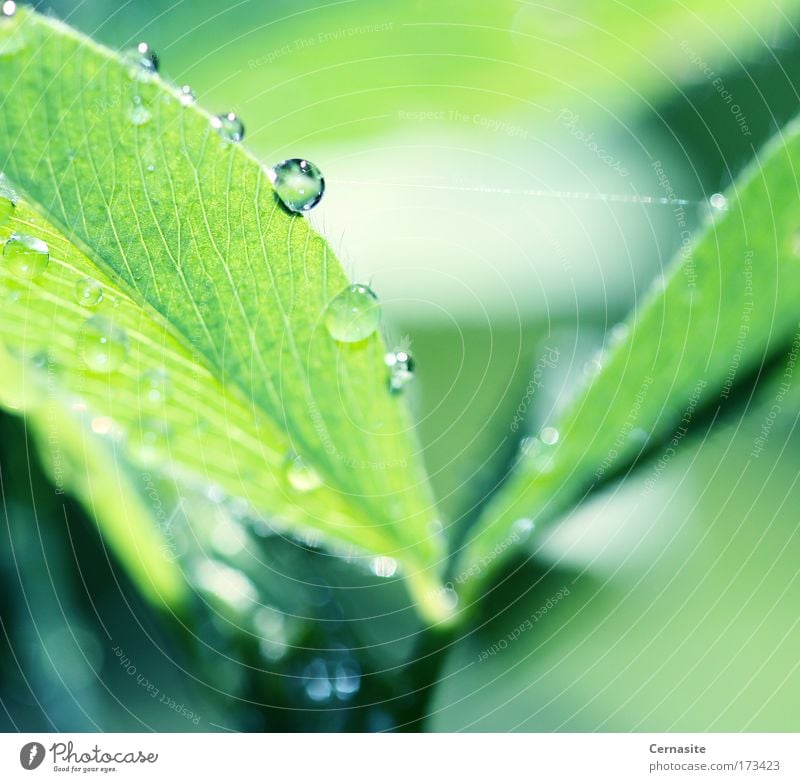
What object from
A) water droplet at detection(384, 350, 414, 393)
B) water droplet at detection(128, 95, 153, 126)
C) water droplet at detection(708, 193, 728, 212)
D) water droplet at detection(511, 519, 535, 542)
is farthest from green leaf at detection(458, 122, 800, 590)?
water droplet at detection(128, 95, 153, 126)

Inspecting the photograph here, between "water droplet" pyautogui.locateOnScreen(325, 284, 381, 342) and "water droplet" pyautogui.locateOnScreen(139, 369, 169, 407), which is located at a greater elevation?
"water droplet" pyautogui.locateOnScreen(325, 284, 381, 342)

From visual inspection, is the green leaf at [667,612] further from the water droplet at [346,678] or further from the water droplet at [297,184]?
the water droplet at [297,184]

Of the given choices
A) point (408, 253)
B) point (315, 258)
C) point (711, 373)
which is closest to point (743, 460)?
point (711, 373)

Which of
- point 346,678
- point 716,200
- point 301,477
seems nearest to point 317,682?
point 346,678


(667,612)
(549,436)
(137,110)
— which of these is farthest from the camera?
(667,612)

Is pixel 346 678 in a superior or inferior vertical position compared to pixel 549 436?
inferior
